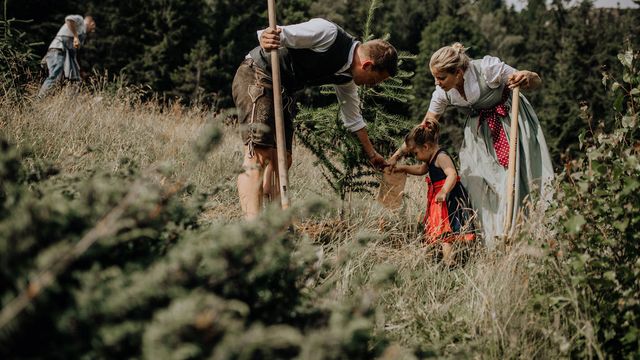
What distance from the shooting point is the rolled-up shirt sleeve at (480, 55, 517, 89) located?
3.81 m

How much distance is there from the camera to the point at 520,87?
3.74m

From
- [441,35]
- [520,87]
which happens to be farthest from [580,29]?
[520,87]

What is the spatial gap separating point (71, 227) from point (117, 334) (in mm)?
368

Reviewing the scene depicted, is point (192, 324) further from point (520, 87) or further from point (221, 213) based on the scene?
point (520, 87)

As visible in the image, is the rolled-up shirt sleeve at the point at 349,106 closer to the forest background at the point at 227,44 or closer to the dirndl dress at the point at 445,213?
the dirndl dress at the point at 445,213

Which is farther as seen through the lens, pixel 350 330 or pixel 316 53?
pixel 316 53

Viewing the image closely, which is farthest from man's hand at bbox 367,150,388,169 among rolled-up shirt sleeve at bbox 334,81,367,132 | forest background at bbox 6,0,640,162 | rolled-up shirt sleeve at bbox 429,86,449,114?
forest background at bbox 6,0,640,162

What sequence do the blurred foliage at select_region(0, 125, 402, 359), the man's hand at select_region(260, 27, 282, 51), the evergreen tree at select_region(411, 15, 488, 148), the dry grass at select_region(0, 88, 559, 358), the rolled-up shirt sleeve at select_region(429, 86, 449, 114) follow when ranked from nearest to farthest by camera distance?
the blurred foliage at select_region(0, 125, 402, 359), the dry grass at select_region(0, 88, 559, 358), the man's hand at select_region(260, 27, 282, 51), the rolled-up shirt sleeve at select_region(429, 86, 449, 114), the evergreen tree at select_region(411, 15, 488, 148)

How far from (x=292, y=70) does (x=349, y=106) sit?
1.96ft

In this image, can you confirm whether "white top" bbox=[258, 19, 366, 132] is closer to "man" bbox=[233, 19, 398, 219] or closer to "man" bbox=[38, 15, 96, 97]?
"man" bbox=[233, 19, 398, 219]

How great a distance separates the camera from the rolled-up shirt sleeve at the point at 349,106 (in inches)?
153

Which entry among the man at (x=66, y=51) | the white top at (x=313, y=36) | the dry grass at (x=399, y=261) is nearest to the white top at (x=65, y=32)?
the man at (x=66, y=51)

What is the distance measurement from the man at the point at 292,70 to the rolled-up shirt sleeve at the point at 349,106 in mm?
171

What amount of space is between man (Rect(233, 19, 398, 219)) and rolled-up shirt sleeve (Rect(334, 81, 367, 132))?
0.17m
